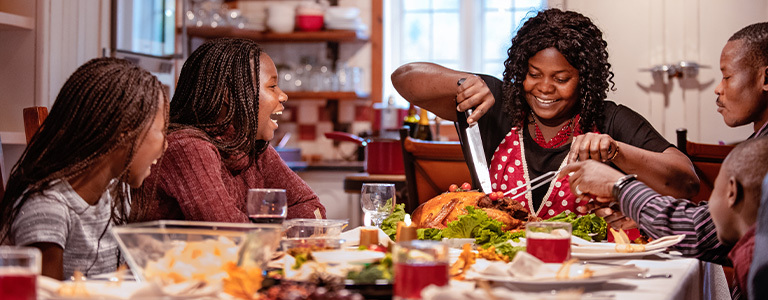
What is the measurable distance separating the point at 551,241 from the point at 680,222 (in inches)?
19.8

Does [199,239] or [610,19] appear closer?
[199,239]

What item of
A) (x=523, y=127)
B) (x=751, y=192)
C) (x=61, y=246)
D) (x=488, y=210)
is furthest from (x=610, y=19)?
(x=61, y=246)

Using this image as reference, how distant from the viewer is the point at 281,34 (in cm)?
627

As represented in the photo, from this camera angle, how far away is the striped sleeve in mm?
1904

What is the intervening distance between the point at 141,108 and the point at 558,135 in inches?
61.8

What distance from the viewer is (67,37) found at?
13.0 feet

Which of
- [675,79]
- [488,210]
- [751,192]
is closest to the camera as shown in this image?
[751,192]

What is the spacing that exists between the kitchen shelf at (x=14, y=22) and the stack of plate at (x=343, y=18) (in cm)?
283

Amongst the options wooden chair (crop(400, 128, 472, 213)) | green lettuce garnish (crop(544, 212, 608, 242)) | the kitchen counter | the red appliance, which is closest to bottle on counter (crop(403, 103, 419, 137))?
the red appliance

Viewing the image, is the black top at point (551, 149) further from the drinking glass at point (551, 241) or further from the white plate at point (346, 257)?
the white plate at point (346, 257)

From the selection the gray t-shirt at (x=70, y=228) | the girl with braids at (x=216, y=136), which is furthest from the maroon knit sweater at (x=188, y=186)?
the gray t-shirt at (x=70, y=228)

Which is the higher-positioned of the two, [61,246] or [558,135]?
[558,135]

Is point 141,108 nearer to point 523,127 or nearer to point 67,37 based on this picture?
point 523,127

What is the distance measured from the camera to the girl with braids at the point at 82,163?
1594 millimetres
